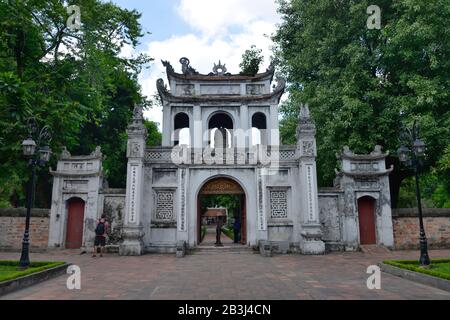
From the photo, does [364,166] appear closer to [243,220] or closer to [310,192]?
[310,192]

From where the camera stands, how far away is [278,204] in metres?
16.8

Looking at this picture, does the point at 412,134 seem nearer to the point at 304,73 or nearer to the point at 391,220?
the point at 391,220

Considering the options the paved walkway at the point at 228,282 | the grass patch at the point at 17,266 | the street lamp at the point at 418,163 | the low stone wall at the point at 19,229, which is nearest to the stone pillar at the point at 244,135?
the paved walkway at the point at 228,282

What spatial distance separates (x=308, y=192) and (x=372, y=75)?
8.36 m

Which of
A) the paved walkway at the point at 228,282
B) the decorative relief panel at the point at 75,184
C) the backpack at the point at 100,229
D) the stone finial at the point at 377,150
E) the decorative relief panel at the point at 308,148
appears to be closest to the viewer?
the paved walkway at the point at 228,282

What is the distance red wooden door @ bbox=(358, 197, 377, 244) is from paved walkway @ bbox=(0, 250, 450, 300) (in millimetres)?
3831

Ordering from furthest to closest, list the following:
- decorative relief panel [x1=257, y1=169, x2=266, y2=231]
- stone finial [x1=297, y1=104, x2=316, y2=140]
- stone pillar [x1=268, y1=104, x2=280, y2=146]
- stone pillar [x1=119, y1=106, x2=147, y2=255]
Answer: stone pillar [x1=268, y1=104, x2=280, y2=146] → stone finial [x1=297, y1=104, x2=316, y2=140] → decorative relief panel [x1=257, y1=169, x2=266, y2=231] → stone pillar [x1=119, y1=106, x2=147, y2=255]

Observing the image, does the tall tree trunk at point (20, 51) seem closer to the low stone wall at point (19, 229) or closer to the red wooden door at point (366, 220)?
the low stone wall at point (19, 229)

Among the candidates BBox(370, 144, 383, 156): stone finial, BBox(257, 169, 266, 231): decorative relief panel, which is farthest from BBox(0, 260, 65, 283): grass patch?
BBox(370, 144, 383, 156): stone finial

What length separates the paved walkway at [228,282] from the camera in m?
7.25

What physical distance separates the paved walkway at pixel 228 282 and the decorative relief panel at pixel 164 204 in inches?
154

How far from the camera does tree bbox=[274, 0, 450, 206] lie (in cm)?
1602

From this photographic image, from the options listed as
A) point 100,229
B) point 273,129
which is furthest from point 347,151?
point 100,229

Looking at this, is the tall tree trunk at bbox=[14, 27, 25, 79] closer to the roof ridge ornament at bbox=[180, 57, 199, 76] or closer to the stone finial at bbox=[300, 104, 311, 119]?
the roof ridge ornament at bbox=[180, 57, 199, 76]
